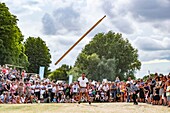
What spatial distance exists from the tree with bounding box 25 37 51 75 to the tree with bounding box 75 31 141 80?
25.6ft

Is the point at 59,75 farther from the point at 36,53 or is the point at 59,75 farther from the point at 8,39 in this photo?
the point at 8,39

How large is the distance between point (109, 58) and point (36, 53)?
1541 cm

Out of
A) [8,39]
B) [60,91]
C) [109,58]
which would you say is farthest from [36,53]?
[60,91]

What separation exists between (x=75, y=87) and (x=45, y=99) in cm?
213

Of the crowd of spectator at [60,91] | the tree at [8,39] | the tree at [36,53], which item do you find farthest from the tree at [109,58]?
the crowd of spectator at [60,91]

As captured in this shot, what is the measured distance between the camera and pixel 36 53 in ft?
263

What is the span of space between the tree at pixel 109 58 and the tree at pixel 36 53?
25.6ft

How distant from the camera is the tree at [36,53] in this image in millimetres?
78938

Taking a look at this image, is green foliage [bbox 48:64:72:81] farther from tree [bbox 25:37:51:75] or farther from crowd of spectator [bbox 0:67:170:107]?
crowd of spectator [bbox 0:67:170:107]

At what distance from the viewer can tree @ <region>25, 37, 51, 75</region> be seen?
78.9 m

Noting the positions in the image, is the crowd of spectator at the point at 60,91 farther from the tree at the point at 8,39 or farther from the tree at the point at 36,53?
the tree at the point at 36,53

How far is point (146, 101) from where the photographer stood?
24.2 meters

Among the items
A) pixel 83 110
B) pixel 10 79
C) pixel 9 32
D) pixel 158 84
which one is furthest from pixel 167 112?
pixel 9 32

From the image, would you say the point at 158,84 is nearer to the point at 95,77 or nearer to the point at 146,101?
the point at 146,101
